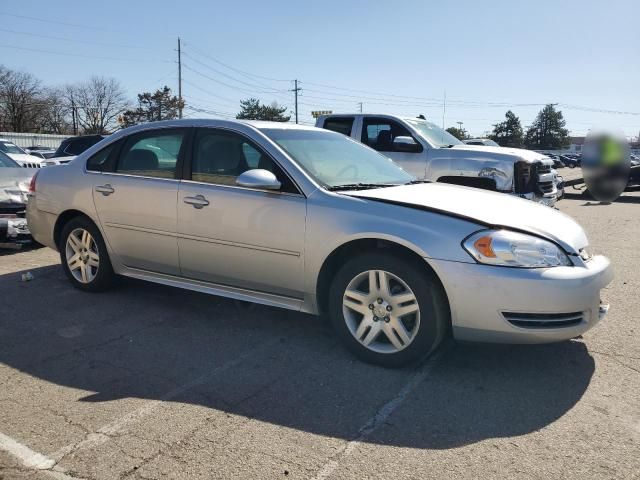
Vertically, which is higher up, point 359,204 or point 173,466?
point 359,204

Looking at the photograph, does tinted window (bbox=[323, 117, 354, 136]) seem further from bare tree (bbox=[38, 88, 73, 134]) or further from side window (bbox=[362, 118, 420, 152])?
bare tree (bbox=[38, 88, 73, 134])

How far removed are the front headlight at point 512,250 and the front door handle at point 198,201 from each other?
2.02 m

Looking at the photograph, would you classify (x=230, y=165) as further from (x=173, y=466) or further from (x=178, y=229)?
(x=173, y=466)

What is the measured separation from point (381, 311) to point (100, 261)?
9.41 ft

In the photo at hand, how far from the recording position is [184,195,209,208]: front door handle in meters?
4.15

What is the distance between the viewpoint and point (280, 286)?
12.7ft

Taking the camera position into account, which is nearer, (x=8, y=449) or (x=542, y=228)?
(x=8, y=449)

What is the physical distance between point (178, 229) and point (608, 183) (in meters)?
5.03

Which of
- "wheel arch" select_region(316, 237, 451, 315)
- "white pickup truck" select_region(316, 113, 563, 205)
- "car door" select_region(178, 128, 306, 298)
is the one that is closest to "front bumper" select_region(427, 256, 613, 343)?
"wheel arch" select_region(316, 237, 451, 315)

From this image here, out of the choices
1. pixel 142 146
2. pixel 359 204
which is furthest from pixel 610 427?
pixel 142 146

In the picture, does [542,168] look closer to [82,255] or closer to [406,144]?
[406,144]

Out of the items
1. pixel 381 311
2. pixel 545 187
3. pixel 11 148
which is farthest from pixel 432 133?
pixel 11 148

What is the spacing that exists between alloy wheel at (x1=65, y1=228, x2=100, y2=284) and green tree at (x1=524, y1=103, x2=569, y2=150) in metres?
31.8

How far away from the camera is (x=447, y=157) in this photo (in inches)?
324
